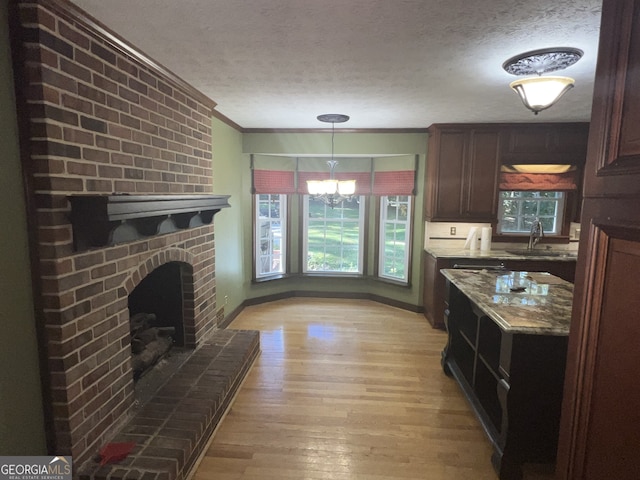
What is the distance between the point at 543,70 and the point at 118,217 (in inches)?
103

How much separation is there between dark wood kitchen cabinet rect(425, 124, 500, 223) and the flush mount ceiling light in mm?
2008

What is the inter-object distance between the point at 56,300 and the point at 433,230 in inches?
159

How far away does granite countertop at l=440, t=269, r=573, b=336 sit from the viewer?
1.84 m

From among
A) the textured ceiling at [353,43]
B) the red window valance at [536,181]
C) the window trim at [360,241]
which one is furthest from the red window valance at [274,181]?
the red window valance at [536,181]

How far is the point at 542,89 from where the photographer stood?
2.04m

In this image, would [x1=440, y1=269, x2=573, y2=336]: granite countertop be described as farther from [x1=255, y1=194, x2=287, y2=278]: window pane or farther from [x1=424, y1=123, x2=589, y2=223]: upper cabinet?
[x1=255, y1=194, x2=287, y2=278]: window pane

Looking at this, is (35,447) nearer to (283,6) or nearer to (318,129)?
(283,6)

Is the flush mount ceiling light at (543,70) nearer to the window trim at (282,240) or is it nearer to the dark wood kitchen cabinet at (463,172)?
the dark wood kitchen cabinet at (463,172)

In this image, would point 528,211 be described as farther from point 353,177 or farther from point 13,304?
point 13,304

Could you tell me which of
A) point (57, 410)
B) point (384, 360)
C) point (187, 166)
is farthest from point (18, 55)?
point (384, 360)

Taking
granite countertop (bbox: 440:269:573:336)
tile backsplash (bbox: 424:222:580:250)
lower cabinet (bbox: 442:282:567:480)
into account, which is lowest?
lower cabinet (bbox: 442:282:567:480)

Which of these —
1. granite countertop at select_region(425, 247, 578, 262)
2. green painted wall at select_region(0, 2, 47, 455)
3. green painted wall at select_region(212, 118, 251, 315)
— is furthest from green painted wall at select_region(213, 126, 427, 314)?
green painted wall at select_region(0, 2, 47, 455)

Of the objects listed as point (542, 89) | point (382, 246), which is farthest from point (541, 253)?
point (542, 89)

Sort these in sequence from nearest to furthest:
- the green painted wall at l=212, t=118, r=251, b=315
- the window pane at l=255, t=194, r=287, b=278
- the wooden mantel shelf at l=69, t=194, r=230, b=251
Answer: the wooden mantel shelf at l=69, t=194, r=230, b=251
the green painted wall at l=212, t=118, r=251, b=315
the window pane at l=255, t=194, r=287, b=278
